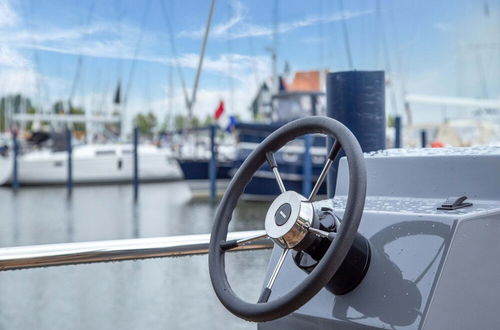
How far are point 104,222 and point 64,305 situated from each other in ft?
20.7

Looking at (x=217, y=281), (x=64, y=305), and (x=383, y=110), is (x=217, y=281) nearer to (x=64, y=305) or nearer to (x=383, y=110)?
(x=383, y=110)

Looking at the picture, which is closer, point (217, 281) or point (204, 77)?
point (217, 281)

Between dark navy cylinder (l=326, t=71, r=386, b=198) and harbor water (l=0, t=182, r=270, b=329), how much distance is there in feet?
1.45

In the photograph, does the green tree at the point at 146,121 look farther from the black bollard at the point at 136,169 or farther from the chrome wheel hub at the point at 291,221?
the chrome wheel hub at the point at 291,221

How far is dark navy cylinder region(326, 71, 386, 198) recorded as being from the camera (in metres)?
1.66

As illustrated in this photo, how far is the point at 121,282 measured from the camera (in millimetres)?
3908

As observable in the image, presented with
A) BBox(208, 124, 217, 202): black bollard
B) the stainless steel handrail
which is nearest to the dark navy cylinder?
the stainless steel handrail

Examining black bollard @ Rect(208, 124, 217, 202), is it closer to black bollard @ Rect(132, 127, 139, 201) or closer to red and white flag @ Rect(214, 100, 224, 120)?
red and white flag @ Rect(214, 100, 224, 120)

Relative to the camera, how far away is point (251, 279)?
2.51 meters

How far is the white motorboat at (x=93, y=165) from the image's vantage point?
18016 millimetres

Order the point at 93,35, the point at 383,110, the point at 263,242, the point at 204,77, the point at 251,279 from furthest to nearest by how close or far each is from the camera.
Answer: the point at 251,279
the point at 204,77
the point at 93,35
the point at 383,110
the point at 263,242

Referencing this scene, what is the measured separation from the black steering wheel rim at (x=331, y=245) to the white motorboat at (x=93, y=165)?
17039mm

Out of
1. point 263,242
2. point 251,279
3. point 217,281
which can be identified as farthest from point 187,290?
point 217,281

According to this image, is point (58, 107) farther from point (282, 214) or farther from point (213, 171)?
point (282, 214)
